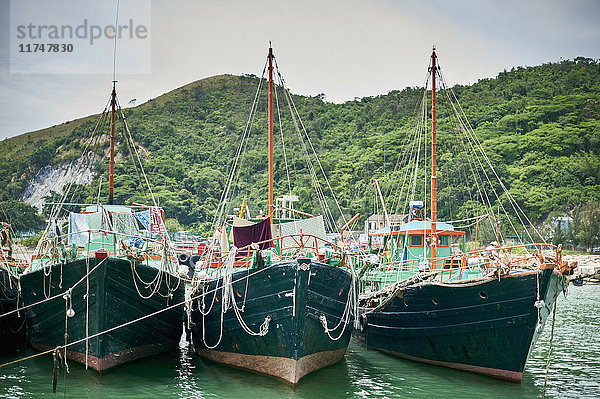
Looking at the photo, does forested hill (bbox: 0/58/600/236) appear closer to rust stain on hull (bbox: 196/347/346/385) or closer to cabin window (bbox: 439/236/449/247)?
cabin window (bbox: 439/236/449/247)

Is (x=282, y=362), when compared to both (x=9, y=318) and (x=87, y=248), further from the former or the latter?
(x=9, y=318)

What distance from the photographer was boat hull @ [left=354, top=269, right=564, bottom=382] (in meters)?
14.2

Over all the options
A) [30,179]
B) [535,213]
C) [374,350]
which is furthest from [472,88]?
[374,350]

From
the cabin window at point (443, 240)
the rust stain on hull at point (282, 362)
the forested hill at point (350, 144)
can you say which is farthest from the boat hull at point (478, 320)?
the forested hill at point (350, 144)

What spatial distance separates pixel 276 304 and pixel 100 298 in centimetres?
470

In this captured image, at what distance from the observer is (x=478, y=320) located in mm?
15086

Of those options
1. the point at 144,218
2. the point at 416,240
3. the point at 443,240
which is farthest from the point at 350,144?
the point at 144,218

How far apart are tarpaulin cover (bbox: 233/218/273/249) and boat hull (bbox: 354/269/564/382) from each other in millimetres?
4515

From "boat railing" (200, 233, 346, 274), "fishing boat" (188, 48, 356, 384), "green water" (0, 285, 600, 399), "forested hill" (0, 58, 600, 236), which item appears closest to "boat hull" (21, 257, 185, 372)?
"green water" (0, 285, 600, 399)

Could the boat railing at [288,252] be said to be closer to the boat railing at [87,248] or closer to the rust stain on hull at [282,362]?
the boat railing at [87,248]

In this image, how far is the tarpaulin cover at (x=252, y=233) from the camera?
636 inches

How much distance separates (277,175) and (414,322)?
5951cm

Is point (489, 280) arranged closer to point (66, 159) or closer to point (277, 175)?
point (277, 175)

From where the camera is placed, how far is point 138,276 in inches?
607
